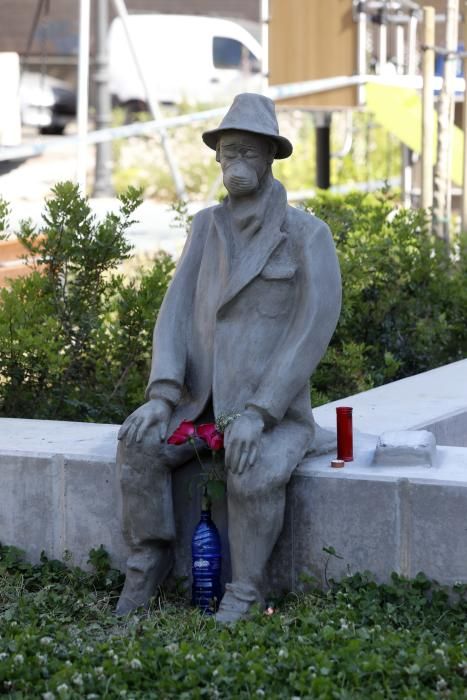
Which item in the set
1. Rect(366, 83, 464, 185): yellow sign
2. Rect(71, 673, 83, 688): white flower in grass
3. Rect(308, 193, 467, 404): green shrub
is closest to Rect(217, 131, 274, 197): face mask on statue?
Rect(71, 673, 83, 688): white flower in grass

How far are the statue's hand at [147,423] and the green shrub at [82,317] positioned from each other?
5.45 ft

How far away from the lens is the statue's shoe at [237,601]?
468cm

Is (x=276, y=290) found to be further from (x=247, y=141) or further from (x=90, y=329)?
(x=90, y=329)

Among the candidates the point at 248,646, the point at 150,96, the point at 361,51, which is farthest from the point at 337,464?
the point at 150,96

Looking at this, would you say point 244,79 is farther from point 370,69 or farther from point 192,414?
point 192,414

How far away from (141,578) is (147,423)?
0.54 m

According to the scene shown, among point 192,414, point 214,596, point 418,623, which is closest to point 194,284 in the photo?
point 192,414

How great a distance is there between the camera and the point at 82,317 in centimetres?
680

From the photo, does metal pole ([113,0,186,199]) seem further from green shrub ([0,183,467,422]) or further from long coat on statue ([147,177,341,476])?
long coat on statue ([147,177,341,476])

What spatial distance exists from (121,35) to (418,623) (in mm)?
22567

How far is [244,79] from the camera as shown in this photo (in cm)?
2395

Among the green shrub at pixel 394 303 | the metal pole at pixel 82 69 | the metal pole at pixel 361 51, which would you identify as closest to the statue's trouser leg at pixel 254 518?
the green shrub at pixel 394 303

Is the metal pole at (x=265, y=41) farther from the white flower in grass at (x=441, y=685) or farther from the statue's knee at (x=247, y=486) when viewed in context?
the white flower in grass at (x=441, y=685)

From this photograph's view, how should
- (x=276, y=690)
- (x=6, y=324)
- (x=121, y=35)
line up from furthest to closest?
(x=121, y=35), (x=6, y=324), (x=276, y=690)
